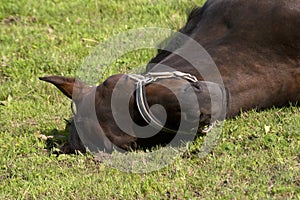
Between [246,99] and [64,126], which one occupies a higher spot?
[246,99]

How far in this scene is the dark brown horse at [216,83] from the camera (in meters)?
4.33

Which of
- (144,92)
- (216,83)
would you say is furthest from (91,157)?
(216,83)

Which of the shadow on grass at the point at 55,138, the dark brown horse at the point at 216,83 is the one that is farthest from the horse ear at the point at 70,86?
the shadow on grass at the point at 55,138

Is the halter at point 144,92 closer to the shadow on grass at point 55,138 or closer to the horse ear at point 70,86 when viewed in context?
the horse ear at point 70,86

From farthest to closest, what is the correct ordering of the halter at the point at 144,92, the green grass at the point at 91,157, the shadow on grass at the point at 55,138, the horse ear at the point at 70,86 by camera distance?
1. the shadow on grass at the point at 55,138
2. the horse ear at the point at 70,86
3. the halter at the point at 144,92
4. the green grass at the point at 91,157

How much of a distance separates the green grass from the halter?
313 millimetres

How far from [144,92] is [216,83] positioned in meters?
0.50

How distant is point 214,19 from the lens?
5.65 meters

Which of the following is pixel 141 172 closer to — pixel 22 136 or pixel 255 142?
pixel 255 142

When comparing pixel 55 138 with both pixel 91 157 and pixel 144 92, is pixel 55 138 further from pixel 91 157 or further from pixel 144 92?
pixel 144 92

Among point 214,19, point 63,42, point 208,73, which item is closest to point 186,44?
point 214,19

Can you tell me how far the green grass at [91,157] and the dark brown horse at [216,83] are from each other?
7.1 inches

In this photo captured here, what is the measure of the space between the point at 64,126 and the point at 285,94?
173 centimetres

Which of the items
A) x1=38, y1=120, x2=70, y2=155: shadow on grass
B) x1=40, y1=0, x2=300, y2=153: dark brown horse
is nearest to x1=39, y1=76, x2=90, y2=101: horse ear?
x1=40, y1=0, x2=300, y2=153: dark brown horse
